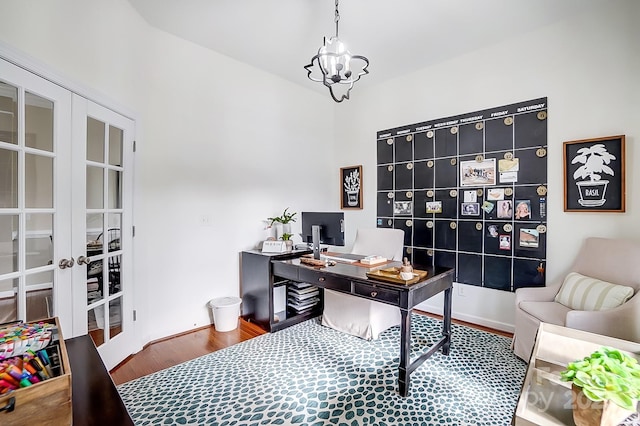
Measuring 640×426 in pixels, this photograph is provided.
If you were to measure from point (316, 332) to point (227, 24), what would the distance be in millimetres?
2979

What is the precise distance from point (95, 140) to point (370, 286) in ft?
7.31

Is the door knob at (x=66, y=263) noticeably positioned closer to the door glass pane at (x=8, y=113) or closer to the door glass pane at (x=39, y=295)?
the door glass pane at (x=39, y=295)

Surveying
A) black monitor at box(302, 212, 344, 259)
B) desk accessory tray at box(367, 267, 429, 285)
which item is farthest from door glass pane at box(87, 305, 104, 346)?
desk accessory tray at box(367, 267, 429, 285)

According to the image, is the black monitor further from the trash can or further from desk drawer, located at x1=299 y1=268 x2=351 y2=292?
the trash can

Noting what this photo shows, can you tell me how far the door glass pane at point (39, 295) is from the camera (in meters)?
1.75

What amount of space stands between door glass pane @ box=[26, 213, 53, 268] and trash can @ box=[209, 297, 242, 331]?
1477 millimetres

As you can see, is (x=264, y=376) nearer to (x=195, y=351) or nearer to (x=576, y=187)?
(x=195, y=351)

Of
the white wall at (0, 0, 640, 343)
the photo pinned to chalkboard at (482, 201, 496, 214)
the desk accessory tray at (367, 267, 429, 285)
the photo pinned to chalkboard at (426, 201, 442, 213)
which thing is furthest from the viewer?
the photo pinned to chalkboard at (426, 201, 442, 213)

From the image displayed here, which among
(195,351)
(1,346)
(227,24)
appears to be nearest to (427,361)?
(195,351)

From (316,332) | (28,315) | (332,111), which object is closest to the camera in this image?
(28,315)

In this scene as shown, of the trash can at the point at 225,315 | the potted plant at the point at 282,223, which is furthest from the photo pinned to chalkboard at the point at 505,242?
the trash can at the point at 225,315

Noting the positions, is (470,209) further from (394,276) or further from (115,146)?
(115,146)

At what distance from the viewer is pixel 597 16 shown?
2.50 metres

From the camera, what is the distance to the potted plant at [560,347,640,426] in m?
0.88
